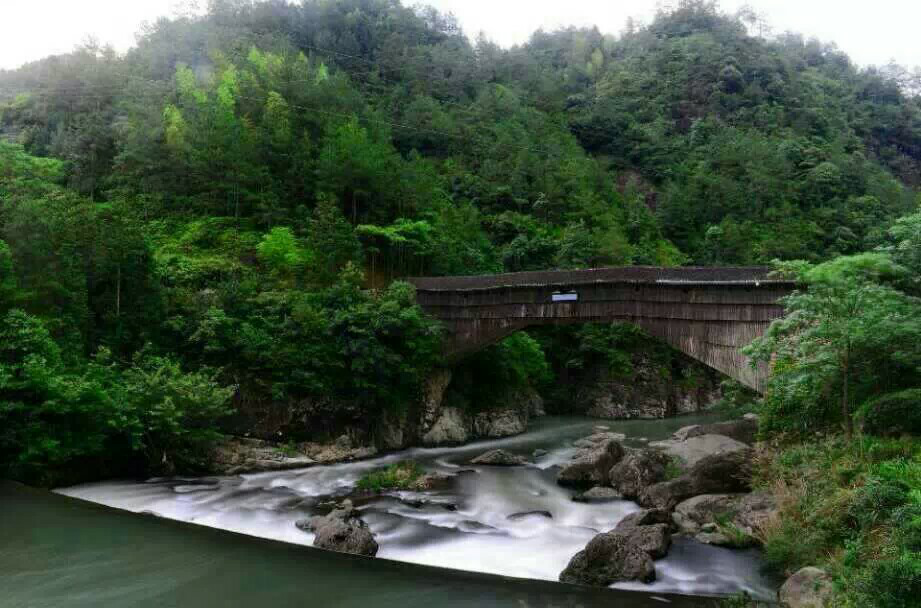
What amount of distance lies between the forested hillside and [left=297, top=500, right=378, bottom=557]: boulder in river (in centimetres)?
704

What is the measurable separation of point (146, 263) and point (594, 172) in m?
39.3

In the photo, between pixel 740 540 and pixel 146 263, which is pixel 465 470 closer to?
pixel 740 540

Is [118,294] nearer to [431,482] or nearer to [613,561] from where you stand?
[431,482]

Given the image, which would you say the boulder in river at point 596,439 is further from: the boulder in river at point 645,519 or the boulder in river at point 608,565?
the boulder in river at point 608,565

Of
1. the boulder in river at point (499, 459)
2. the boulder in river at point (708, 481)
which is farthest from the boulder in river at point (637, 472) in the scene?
the boulder in river at point (499, 459)

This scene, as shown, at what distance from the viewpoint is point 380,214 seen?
3538cm

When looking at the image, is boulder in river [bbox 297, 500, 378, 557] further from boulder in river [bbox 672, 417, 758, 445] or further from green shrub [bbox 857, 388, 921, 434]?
boulder in river [bbox 672, 417, 758, 445]

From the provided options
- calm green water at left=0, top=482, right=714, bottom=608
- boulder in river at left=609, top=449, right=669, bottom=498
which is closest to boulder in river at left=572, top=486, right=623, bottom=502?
boulder in river at left=609, top=449, right=669, bottom=498

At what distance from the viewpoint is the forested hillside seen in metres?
20.0

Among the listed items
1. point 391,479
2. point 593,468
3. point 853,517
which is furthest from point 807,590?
point 391,479

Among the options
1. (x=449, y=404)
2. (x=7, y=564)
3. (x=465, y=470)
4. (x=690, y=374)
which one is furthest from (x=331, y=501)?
(x=690, y=374)

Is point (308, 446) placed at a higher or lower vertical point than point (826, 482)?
lower

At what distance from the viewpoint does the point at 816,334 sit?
1344 cm

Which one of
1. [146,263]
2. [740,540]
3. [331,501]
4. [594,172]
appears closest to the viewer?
[740,540]
